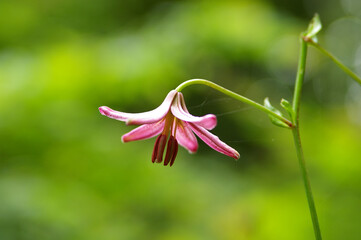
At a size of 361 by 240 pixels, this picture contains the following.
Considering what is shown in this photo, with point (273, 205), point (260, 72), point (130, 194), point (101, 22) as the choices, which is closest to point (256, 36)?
point (273, 205)

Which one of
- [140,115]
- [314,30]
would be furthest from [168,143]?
[314,30]

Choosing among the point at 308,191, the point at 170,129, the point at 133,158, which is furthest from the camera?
the point at 133,158

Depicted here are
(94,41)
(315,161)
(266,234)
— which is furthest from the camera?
(315,161)

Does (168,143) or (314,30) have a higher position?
(314,30)

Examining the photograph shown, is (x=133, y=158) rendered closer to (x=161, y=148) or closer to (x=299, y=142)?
(x=161, y=148)

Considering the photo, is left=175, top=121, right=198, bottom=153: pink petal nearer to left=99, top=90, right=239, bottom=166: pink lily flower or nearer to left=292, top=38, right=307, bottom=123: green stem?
left=99, top=90, right=239, bottom=166: pink lily flower

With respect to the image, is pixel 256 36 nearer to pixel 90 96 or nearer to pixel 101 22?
pixel 90 96

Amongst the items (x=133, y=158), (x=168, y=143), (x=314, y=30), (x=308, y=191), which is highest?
(x=314, y=30)

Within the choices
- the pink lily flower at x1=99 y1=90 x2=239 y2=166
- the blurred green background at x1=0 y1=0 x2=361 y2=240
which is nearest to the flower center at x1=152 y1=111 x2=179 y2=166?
the pink lily flower at x1=99 y1=90 x2=239 y2=166
